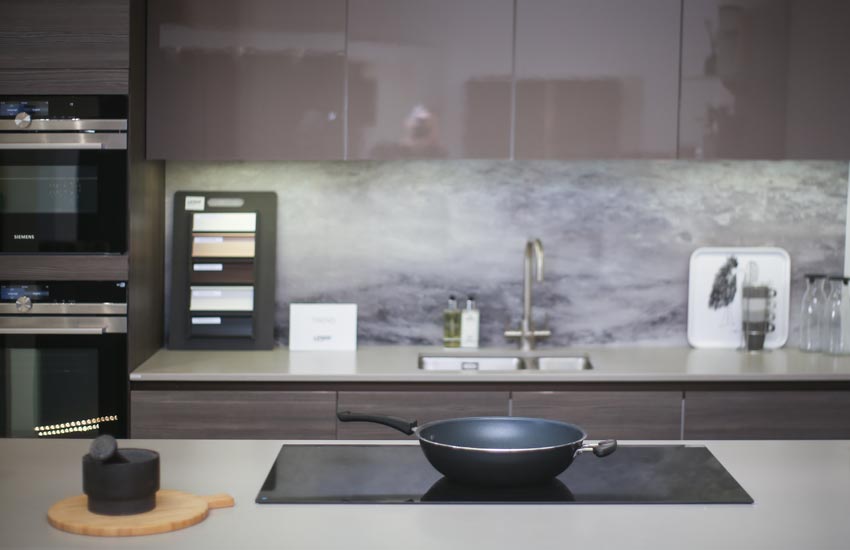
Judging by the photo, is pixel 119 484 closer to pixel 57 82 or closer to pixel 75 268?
pixel 75 268

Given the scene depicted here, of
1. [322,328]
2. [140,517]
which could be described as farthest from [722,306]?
[140,517]

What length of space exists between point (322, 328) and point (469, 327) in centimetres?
59

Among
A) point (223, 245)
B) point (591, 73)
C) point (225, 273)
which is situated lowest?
point (225, 273)

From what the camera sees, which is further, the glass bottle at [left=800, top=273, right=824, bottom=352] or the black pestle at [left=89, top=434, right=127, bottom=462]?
the glass bottle at [left=800, top=273, right=824, bottom=352]

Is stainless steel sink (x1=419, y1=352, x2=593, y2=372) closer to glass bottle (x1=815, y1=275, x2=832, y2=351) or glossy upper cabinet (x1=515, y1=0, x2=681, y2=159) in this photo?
glossy upper cabinet (x1=515, y1=0, x2=681, y2=159)

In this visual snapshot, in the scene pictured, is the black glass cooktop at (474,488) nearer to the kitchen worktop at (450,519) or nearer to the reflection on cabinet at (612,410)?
the kitchen worktop at (450,519)

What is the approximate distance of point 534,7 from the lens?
3662 mm

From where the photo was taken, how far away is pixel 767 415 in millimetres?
3496

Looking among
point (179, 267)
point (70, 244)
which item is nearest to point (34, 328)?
point (70, 244)

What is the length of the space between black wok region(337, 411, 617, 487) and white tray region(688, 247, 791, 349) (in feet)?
7.24

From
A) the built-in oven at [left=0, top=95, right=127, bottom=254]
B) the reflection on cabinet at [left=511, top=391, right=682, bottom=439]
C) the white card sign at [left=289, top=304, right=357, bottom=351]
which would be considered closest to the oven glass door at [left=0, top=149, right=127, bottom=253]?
the built-in oven at [left=0, top=95, right=127, bottom=254]

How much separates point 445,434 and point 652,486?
1.44 ft

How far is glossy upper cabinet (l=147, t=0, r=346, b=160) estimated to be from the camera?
3.62 m

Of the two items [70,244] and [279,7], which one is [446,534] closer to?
[70,244]
